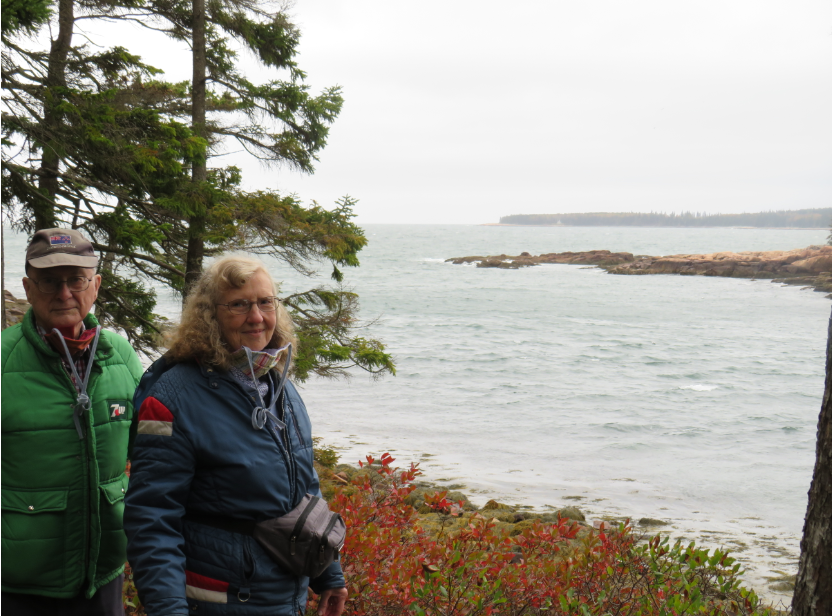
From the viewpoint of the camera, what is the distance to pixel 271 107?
1270 centimetres

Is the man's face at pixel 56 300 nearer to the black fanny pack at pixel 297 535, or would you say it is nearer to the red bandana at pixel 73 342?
the red bandana at pixel 73 342

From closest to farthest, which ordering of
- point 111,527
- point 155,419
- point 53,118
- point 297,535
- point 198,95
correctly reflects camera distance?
point 155,419
point 297,535
point 111,527
point 53,118
point 198,95

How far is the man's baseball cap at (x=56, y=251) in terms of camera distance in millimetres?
2326

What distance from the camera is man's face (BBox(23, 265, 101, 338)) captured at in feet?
7.68

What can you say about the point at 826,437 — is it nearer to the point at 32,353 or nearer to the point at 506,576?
the point at 506,576

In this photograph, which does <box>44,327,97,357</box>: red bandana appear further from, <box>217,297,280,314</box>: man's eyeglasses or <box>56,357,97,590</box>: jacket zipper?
<box>217,297,280,314</box>: man's eyeglasses

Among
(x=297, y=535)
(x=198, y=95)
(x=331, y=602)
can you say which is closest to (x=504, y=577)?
(x=331, y=602)

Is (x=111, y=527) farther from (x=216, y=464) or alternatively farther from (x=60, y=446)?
(x=216, y=464)

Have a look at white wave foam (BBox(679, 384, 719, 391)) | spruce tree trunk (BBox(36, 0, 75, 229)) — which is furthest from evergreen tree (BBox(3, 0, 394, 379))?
white wave foam (BBox(679, 384, 719, 391))

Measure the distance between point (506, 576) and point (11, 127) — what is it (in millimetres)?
6896

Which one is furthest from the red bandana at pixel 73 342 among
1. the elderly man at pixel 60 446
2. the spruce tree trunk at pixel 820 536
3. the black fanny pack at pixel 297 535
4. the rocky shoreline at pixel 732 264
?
the rocky shoreline at pixel 732 264

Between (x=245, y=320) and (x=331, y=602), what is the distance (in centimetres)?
104

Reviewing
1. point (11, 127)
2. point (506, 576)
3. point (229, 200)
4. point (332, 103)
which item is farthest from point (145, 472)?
point (332, 103)

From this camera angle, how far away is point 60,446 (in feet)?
7.55
